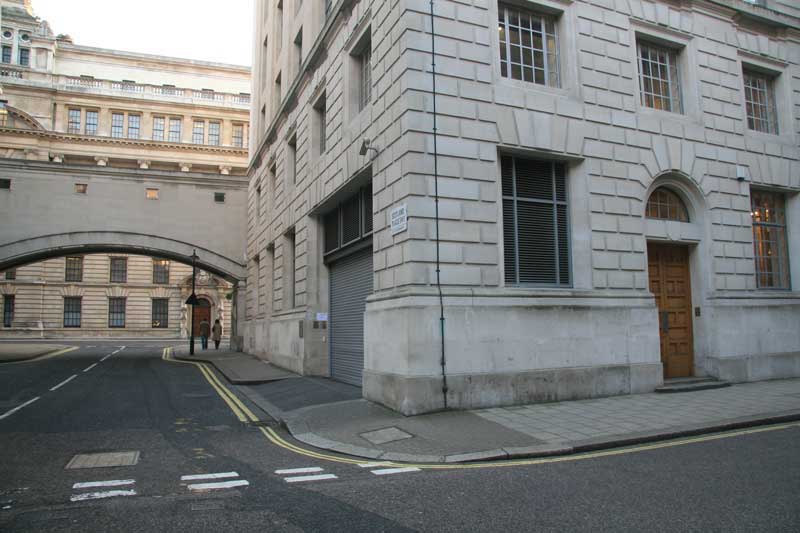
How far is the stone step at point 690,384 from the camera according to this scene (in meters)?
11.0

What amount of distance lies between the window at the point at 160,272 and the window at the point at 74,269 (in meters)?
6.40

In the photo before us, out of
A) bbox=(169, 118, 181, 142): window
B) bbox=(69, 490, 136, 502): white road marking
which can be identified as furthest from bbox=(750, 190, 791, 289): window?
bbox=(169, 118, 181, 142): window

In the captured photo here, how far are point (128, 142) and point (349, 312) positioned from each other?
49.3m

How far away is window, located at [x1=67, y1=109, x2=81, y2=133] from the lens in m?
53.9

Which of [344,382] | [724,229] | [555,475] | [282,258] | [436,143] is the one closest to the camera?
[555,475]

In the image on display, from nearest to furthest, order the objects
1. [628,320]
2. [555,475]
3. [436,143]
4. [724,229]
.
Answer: [555,475] < [436,143] < [628,320] < [724,229]

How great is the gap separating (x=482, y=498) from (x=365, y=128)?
29.1 ft

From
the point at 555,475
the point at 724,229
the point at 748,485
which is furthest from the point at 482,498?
the point at 724,229

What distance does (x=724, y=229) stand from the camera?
12.9 meters

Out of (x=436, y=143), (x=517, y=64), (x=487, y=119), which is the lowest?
(x=436, y=143)

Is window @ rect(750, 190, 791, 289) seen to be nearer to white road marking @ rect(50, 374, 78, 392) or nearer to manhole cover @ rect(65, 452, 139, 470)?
manhole cover @ rect(65, 452, 139, 470)

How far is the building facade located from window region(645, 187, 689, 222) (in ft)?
0.18

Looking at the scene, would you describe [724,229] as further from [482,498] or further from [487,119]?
[482,498]

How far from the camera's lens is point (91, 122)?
5444cm
